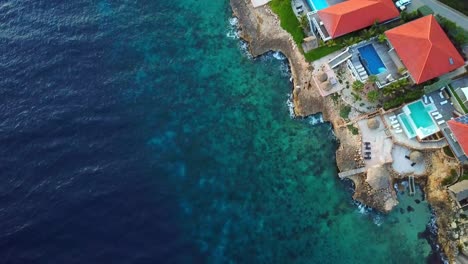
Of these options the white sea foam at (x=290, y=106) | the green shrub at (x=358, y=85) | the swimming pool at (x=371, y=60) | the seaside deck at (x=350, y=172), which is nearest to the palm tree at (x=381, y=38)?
the swimming pool at (x=371, y=60)

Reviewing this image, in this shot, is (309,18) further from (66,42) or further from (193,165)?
(66,42)

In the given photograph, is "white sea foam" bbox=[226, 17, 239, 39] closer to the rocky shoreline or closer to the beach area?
the rocky shoreline

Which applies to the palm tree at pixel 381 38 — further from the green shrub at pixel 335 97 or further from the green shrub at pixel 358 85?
the green shrub at pixel 335 97

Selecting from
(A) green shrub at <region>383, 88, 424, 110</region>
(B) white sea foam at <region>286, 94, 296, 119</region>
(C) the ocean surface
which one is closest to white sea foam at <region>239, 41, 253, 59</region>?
(C) the ocean surface

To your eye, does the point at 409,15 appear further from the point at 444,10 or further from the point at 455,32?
the point at 455,32

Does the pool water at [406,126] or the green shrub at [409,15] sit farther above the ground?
the green shrub at [409,15]

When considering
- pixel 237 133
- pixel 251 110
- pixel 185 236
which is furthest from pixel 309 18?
pixel 185 236
